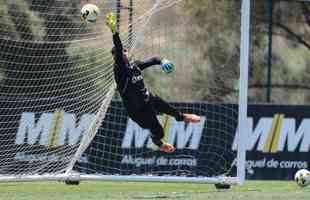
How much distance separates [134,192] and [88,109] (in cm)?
241

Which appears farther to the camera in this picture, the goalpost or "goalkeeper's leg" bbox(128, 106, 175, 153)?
the goalpost

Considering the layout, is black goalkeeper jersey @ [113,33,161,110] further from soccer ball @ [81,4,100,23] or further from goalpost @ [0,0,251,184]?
goalpost @ [0,0,251,184]

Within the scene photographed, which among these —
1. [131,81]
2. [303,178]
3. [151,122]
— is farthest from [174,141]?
[303,178]

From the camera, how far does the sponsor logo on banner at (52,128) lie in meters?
17.3

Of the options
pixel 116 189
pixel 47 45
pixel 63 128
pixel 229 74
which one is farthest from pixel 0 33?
pixel 229 74

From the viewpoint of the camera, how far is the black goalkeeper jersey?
47.2ft

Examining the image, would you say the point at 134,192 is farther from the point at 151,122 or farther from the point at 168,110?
the point at 168,110

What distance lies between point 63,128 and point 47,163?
1282 millimetres

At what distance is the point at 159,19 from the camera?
1873 centimetres

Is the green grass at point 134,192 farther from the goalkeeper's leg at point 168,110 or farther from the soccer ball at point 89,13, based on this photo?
the soccer ball at point 89,13

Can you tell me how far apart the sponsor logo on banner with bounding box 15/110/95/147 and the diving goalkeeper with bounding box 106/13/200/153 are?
1.99 m

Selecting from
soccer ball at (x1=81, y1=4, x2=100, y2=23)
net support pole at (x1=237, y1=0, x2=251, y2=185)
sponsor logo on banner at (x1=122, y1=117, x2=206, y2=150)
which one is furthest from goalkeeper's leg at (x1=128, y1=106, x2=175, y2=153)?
sponsor logo on banner at (x1=122, y1=117, x2=206, y2=150)

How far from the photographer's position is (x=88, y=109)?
661 inches

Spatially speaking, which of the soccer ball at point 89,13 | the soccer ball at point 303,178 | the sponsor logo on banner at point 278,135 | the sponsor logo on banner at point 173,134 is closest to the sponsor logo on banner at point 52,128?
the sponsor logo on banner at point 173,134
